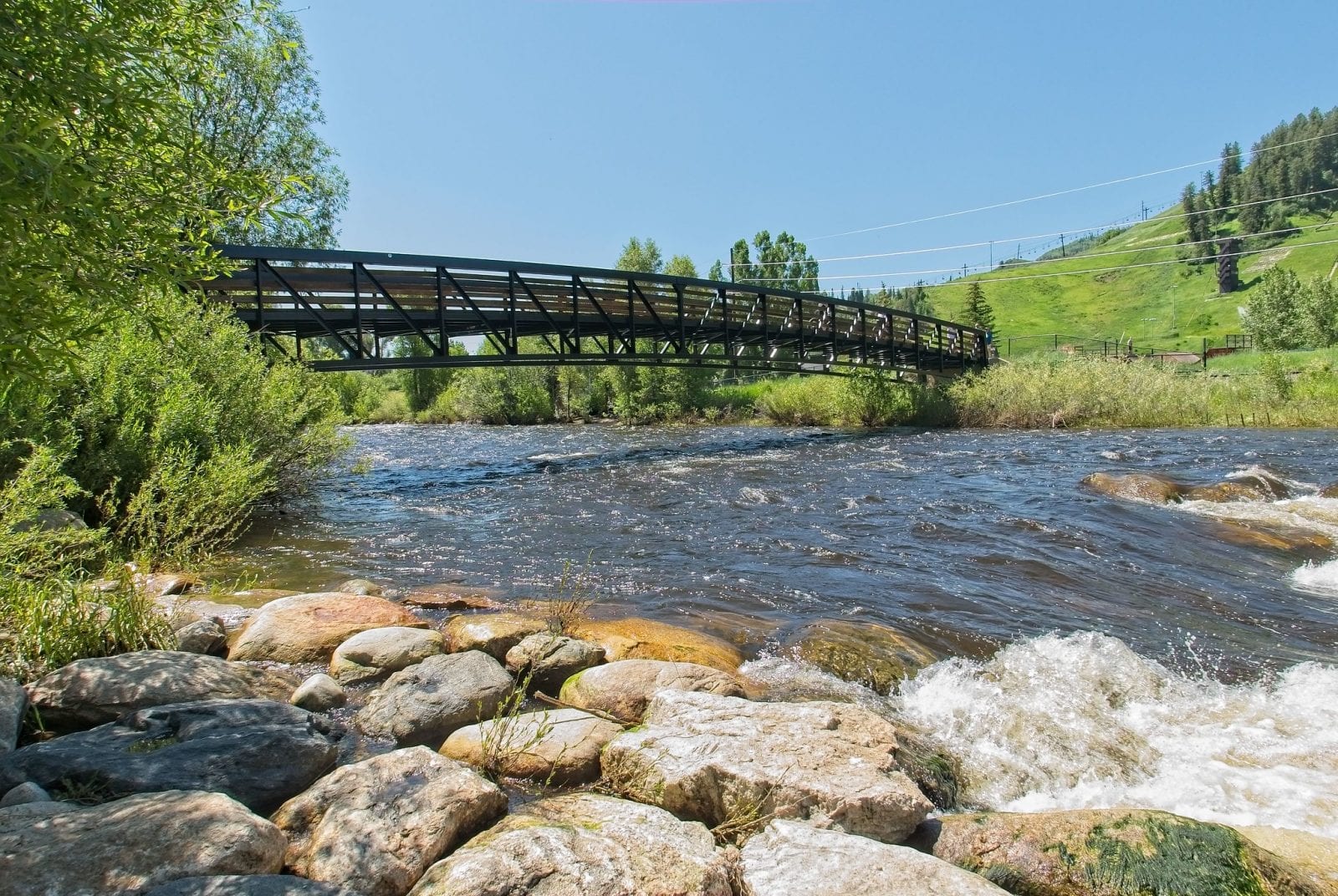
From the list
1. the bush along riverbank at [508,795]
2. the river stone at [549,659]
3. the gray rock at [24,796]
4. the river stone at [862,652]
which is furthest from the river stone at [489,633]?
the gray rock at [24,796]

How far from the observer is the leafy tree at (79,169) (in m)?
2.79

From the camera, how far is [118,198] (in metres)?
3.83

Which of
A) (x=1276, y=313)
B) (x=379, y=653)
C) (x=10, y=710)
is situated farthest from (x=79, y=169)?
(x=1276, y=313)

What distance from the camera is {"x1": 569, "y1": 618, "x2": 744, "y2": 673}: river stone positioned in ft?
20.5

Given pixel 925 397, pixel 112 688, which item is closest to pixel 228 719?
pixel 112 688

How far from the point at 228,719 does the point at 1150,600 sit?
9.19m

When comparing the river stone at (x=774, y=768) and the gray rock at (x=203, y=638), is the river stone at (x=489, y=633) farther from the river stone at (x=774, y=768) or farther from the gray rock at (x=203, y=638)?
the river stone at (x=774, y=768)

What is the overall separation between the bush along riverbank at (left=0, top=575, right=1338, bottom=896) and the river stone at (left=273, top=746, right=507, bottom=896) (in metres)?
0.01

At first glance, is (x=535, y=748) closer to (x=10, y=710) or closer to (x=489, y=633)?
(x=489, y=633)

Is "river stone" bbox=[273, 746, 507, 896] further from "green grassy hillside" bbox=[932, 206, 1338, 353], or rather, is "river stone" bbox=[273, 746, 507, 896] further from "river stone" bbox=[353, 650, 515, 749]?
"green grassy hillside" bbox=[932, 206, 1338, 353]

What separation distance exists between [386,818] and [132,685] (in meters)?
2.36

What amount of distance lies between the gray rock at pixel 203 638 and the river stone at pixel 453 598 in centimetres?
199

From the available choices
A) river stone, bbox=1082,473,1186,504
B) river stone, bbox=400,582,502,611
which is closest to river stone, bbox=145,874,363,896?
river stone, bbox=400,582,502,611

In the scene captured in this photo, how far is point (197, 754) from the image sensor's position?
382 centimetres
